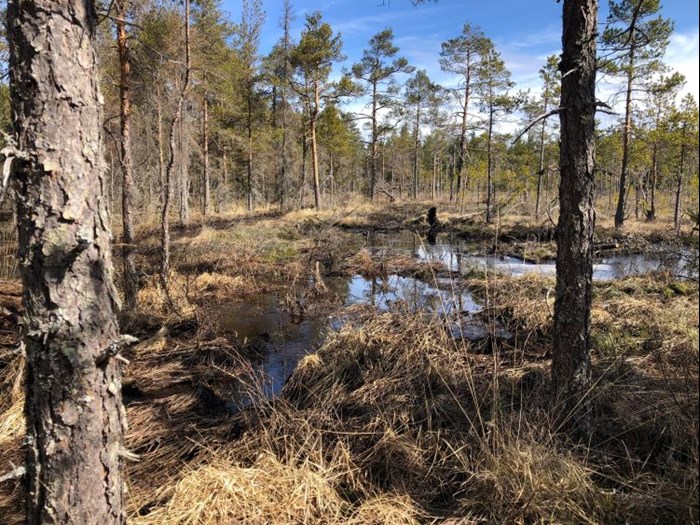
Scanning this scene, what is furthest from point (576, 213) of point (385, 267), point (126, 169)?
point (385, 267)

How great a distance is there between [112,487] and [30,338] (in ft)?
2.61

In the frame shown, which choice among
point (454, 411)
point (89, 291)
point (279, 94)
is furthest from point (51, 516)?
point (279, 94)

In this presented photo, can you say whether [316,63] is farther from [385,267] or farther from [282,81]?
[385,267]

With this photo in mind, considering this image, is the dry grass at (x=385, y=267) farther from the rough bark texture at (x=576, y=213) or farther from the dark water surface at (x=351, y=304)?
the rough bark texture at (x=576, y=213)

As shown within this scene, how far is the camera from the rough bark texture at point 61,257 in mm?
1947

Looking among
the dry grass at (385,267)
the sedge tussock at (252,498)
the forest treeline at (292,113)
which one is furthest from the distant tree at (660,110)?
the sedge tussock at (252,498)

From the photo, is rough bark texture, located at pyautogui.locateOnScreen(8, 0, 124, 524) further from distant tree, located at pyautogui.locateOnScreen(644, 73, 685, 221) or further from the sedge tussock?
distant tree, located at pyautogui.locateOnScreen(644, 73, 685, 221)

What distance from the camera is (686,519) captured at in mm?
2057

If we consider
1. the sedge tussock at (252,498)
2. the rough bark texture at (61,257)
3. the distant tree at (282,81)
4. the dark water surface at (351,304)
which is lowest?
the dark water surface at (351,304)

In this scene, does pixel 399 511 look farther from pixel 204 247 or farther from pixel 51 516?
pixel 204 247

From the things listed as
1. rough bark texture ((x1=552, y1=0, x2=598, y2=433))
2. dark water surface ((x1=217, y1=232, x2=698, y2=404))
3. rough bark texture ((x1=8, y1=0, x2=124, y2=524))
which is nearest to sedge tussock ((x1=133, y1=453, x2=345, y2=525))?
rough bark texture ((x1=8, y1=0, x2=124, y2=524))

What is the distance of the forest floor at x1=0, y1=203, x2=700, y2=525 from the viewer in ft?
8.51

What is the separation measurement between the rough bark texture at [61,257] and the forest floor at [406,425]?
0.88m

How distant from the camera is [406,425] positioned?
11.4ft
